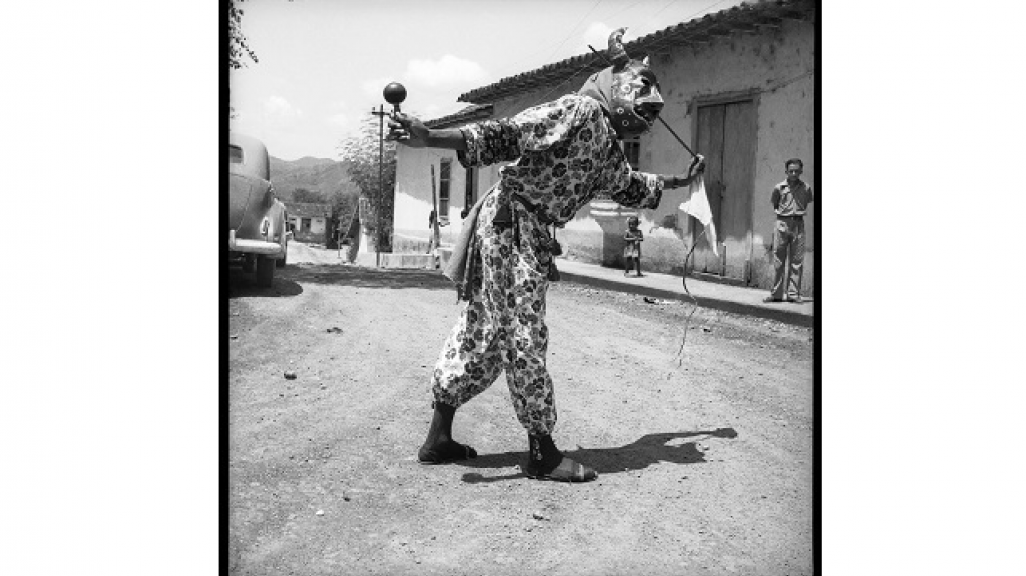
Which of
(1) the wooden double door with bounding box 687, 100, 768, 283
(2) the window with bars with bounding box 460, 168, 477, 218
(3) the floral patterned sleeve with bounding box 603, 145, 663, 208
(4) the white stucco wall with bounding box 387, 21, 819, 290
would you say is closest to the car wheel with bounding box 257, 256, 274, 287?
(4) the white stucco wall with bounding box 387, 21, 819, 290

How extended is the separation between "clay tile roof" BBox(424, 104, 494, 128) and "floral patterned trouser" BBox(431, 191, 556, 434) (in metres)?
0.28

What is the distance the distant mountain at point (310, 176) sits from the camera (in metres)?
2.49

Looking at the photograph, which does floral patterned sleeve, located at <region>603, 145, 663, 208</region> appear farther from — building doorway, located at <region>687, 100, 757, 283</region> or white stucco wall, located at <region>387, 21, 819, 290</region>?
building doorway, located at <region>687, 100, 757, 283</region>

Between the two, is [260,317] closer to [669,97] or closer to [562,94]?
[562,94]

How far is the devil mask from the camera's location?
2.57m

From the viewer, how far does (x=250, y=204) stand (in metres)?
2.45

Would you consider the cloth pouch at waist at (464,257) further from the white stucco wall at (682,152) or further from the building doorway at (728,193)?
the building doorway at (728,193)

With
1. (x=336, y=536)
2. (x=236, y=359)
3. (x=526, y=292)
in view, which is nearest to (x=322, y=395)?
(x=236, y=359)

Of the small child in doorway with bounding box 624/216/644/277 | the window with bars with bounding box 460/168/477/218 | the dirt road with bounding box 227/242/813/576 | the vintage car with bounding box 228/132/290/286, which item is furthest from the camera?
the small child in doorway with bounding box 624/216/644/277

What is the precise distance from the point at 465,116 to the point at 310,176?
515 millimetres

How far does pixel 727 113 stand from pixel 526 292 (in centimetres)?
144

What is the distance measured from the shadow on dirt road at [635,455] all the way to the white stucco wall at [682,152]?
565 millimetres

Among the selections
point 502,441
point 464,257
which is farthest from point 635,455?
point 464,257

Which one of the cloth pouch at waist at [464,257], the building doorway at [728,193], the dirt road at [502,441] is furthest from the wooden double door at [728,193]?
the cloth pouch at waist at [464,257]
